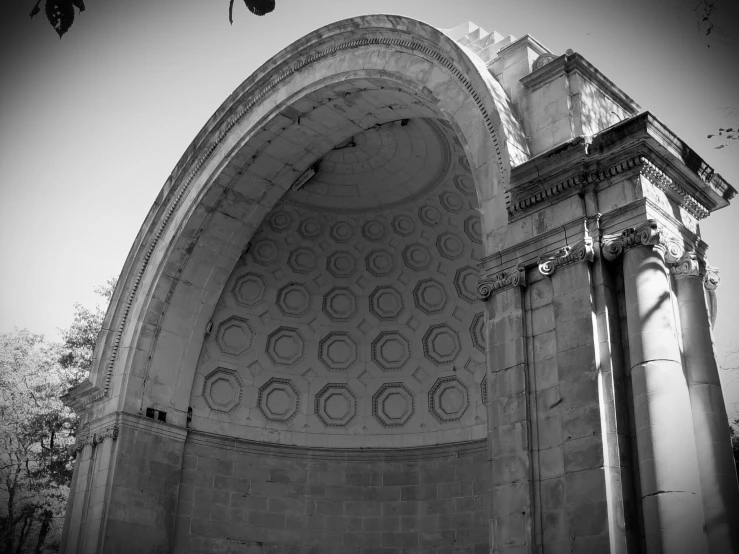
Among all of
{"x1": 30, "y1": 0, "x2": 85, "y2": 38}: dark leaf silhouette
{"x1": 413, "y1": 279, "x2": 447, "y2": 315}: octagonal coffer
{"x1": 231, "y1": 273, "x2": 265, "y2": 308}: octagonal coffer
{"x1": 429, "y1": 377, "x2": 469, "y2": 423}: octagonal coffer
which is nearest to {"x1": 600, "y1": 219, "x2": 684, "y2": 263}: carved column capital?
{"x1": 30, "y1": 0, "x2": 85, "y2": 38}: dark leaf silhouette

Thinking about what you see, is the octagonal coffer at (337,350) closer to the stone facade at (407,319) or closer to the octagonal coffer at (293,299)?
the stone facade at (407,319)

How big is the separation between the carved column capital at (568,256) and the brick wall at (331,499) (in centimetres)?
661

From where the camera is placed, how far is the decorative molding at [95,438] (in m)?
14.1

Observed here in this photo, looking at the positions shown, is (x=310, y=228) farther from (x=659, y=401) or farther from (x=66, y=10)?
(x=66, y=10)

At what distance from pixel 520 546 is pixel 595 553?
0.82m

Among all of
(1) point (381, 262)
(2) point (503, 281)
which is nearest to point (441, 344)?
(1) point (381, 262)

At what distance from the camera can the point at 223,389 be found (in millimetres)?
15539

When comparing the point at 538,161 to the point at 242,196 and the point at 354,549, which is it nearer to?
the point at 242,196

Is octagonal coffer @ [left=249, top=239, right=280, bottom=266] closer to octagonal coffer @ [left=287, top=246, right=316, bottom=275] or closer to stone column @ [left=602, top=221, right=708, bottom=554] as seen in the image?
octagonal coffer @ [left=287, top=246, right=316, bottom=275]

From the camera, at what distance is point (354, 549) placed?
14992 millimetres

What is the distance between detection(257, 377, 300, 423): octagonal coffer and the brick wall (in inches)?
24.6

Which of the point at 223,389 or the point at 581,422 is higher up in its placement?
the point at 223,389

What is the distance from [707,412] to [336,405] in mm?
9083

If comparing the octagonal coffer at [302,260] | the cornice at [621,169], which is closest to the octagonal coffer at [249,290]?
the octagonal coffer at [302,260]
